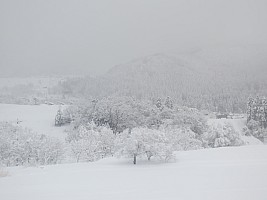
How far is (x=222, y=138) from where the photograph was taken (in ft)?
135

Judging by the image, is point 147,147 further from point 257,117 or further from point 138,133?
point 257,117

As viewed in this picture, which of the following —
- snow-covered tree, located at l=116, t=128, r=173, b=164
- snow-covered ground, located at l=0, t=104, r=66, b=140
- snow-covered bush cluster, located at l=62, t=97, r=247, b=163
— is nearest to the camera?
snow-covered tree, located at l=116, t=128, r=173, b=164

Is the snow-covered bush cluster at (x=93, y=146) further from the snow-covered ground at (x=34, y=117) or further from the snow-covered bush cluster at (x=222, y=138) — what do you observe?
→ the snow-covered ground at (x=34, y=117)

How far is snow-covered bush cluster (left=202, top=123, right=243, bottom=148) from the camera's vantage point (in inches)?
1612

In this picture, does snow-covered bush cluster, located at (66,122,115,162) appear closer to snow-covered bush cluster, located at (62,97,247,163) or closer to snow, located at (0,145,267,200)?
snow-covered bush cluster, located at (62,97,247,163)

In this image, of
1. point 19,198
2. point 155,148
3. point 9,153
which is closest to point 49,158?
point 9,153

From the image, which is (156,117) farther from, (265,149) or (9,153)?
(265,149)

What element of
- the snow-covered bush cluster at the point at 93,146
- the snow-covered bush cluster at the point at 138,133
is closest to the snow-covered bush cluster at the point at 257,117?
the snow-covered bush cluster at the point at 138,133

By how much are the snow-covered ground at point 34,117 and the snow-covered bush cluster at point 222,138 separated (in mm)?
33673

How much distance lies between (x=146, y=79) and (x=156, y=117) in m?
126

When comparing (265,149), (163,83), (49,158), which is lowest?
(49,158)

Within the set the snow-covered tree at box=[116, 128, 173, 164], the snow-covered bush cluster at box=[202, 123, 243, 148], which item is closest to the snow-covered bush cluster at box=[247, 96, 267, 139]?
the snow-covered bush cluster at box=[202, 123, 243, 148]

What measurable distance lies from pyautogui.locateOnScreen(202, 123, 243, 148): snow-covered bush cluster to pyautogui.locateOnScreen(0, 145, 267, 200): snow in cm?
2142

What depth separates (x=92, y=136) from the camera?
111 feet
